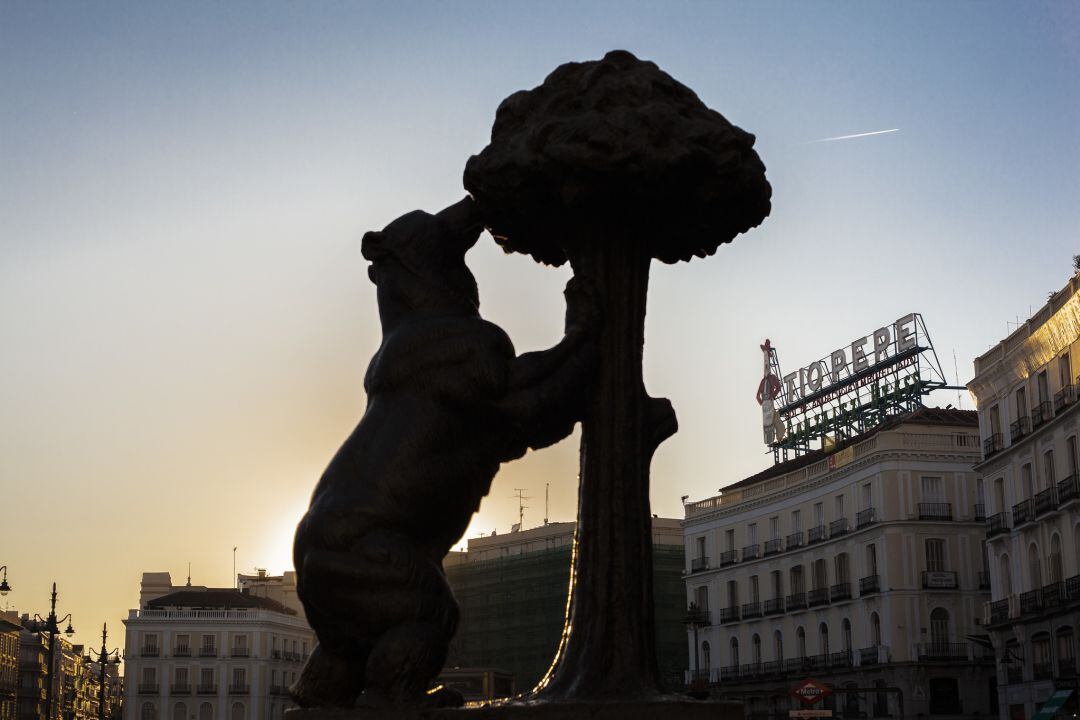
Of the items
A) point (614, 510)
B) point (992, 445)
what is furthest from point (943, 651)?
point (614, 510)

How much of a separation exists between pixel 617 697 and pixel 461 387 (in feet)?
3.76

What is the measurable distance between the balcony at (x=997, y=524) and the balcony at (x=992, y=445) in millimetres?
1777

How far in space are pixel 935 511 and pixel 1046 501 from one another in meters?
10.6

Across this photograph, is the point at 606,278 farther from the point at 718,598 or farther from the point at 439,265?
the point at 718,598

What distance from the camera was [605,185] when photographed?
4.92m

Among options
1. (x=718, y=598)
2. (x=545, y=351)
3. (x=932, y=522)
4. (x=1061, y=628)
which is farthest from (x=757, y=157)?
(x=718, y=598)

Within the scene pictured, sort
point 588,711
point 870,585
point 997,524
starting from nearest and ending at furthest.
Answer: point 588,711
point 997,524
point 870,585

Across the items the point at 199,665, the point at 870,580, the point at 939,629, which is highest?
the point at 870,580

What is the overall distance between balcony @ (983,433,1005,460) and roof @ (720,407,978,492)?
680cm

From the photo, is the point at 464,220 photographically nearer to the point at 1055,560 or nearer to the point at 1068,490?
the point at 1068,490

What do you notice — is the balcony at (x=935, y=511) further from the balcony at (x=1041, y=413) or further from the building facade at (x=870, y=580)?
the balcony at (x=1041, y=413)

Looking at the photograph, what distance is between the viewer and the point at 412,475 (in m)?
4.52

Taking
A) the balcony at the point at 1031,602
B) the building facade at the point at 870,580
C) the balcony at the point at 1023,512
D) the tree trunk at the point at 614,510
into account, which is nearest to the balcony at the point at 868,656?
the building facade at the point at 870,580

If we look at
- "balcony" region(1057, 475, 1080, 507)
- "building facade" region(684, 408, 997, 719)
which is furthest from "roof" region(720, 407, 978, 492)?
"balcony" region(1057, 475, 1080, 507)
